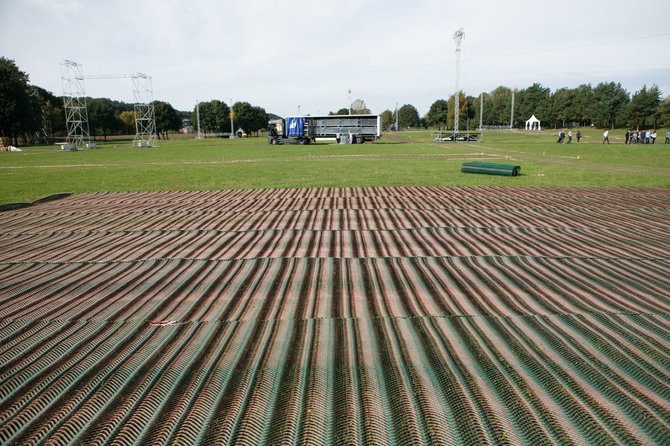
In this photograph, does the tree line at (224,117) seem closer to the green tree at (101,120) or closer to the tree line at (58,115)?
the tree line at (58,115)

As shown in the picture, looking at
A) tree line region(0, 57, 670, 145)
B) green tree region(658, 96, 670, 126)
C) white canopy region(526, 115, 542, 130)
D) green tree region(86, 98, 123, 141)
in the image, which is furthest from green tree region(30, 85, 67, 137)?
green tree region(658, 96, 670, 126)

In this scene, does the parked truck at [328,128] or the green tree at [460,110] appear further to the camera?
the green tree at [460,110]

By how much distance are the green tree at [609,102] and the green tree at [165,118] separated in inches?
4396

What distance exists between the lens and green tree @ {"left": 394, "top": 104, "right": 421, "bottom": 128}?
570 ft

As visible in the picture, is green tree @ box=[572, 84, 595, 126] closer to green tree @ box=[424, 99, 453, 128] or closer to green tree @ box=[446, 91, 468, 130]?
green tree @ box=[446, 91, 468, 130]

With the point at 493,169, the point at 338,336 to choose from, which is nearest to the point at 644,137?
the point at 493,169

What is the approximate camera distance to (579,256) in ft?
19.4

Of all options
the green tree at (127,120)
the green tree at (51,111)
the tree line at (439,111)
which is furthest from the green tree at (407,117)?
the green tree at (51,111)

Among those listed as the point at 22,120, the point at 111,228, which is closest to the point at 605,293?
the point at 111,228

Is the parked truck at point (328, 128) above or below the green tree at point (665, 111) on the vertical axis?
below

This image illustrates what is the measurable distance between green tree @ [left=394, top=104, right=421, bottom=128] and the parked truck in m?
129

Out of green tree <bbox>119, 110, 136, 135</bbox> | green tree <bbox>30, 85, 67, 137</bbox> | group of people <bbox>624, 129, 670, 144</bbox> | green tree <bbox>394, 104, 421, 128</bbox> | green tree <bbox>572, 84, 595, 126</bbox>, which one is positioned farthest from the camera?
green tree <bbox>394, 104, 421, 128</bbox>

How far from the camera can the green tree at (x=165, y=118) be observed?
113 meters

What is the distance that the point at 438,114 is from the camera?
436 feet
